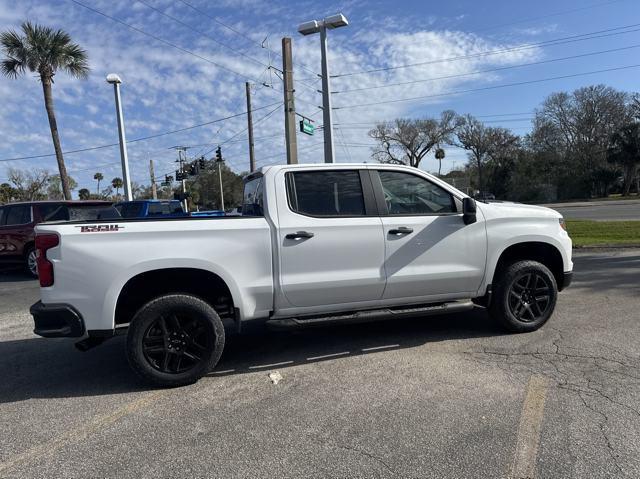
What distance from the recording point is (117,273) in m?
4.01

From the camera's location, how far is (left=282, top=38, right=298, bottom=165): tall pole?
17.8m

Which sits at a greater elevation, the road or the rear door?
the rear door

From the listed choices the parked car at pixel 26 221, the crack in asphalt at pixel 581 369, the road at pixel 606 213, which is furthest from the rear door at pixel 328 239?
the road at pixel 606 213

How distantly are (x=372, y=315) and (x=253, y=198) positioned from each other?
5.64 feet

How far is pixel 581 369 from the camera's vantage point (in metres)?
4.27

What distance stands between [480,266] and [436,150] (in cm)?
7600

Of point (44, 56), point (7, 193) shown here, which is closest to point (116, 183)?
point (7, 193)

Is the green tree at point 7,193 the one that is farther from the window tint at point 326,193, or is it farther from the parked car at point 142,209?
the window tint at point 326,193

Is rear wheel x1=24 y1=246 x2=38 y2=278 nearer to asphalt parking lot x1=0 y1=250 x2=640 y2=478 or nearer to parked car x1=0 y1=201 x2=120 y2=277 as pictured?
parked car x1=0 y1=201 x2=120 y2=277

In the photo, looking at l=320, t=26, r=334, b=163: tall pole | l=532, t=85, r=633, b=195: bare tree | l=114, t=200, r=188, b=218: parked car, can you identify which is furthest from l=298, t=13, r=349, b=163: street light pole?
l=532, t=85, r=633, b=195: bare tree

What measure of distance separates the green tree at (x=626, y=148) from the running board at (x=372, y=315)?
56.2m

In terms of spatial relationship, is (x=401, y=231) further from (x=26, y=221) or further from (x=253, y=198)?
(x=26, y=221)

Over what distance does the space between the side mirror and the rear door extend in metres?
0.92

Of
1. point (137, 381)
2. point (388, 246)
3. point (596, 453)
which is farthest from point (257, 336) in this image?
point (596, 453)
